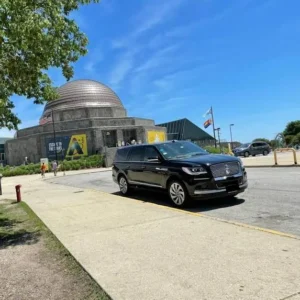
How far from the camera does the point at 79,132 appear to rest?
53000mm

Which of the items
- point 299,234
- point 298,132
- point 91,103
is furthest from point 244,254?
point 298,132

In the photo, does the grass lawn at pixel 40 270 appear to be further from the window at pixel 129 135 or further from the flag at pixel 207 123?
the window at pixel 129 135

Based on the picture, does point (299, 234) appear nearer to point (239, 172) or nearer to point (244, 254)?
point (244, 254)

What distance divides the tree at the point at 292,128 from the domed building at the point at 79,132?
52.9 m

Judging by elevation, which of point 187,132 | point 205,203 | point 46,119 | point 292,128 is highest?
point 46,119

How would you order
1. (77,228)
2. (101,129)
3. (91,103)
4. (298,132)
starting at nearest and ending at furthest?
(77,228) → (101,129) → (91,103) → (298,132)

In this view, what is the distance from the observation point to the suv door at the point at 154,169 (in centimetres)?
962

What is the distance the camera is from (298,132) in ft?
325

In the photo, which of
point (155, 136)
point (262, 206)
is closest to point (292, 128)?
point (155, 136)

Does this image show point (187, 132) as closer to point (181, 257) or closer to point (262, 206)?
point (262, 206)

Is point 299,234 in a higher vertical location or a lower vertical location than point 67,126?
lower

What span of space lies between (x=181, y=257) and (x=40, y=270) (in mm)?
1899

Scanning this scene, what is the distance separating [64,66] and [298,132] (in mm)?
100315

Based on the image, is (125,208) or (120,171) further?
(120,171)
